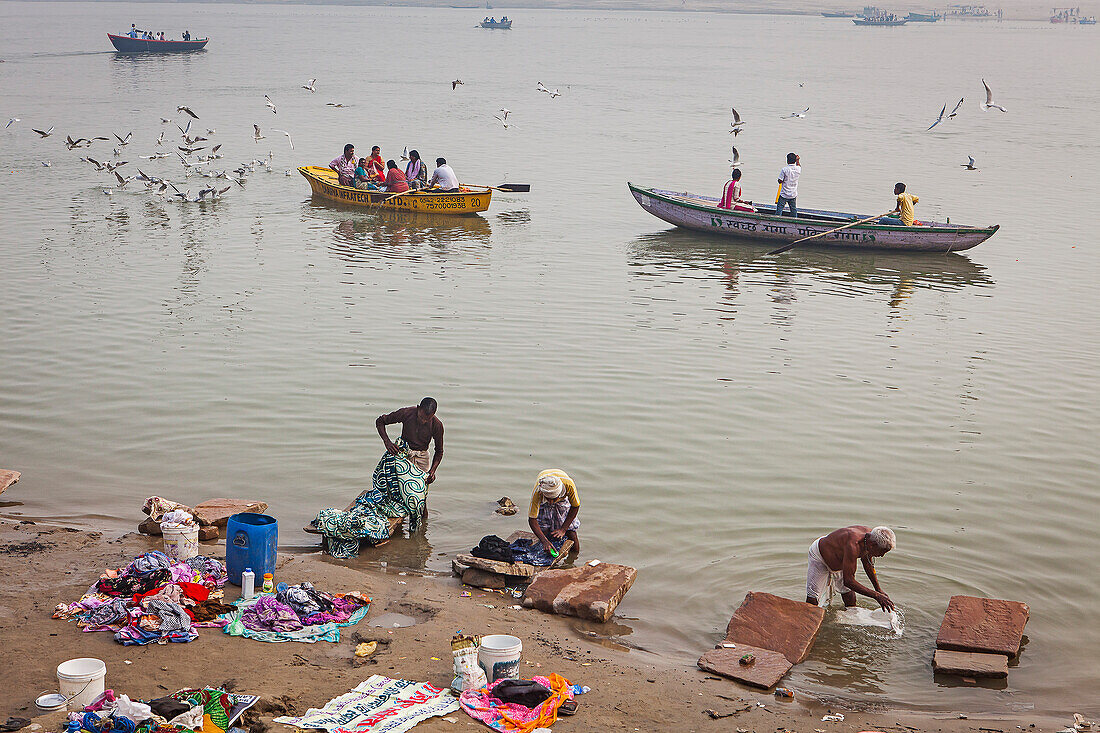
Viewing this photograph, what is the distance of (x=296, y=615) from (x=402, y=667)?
95 cm

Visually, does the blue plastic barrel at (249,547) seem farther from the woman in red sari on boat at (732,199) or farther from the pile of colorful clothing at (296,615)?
the woman in red sari on boat at (732,199)

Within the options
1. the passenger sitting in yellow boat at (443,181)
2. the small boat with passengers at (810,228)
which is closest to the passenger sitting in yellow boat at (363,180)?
the passenger sitting in yellow boat at (443,181)

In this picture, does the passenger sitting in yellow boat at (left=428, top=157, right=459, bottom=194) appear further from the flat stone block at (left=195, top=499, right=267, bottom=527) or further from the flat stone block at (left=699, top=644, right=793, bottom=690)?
the flat stone block at (left=699, top=644, right=793, bottom=690)

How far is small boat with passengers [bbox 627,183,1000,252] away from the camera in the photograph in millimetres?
20578

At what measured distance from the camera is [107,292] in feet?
54.3

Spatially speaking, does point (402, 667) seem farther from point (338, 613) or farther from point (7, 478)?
point (7, 478)

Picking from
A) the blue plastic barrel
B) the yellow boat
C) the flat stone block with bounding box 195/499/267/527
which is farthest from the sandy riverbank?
the yellow boat

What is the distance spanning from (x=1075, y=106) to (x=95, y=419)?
203 feet

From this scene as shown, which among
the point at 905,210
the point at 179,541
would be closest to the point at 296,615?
the point at 179,541

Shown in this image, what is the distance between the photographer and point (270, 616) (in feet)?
22.3

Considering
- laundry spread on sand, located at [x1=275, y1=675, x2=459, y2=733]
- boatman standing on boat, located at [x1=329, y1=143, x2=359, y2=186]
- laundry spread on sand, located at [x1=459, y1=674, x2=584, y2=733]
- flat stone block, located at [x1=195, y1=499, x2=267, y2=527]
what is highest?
boatman standing on boat, located at [x1=329, y1=143, x2=359, y2=186]

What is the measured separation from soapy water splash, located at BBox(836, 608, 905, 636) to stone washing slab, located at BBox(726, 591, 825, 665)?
29 centimetres

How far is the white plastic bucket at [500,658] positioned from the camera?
6.13 m

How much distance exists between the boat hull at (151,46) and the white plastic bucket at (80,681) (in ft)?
261
